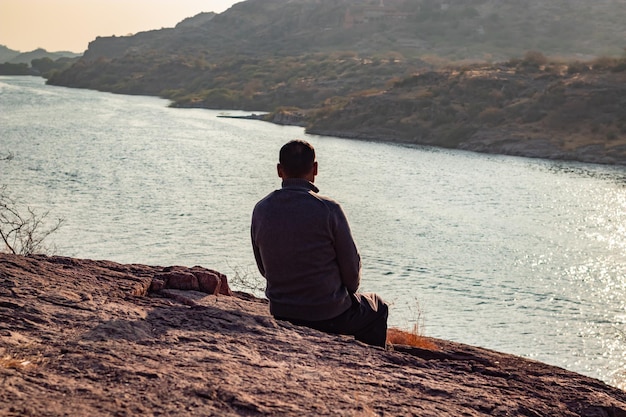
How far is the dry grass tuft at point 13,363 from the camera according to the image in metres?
3.84

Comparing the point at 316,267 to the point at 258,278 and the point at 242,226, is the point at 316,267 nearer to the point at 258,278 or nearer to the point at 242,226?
the point at 258,278

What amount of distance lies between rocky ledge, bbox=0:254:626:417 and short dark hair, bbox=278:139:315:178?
1.05 meters

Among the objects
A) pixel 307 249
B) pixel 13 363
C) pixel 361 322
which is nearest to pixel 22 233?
pixel 361 322

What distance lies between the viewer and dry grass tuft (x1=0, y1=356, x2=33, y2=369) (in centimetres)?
384

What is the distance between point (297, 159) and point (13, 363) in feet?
7.20

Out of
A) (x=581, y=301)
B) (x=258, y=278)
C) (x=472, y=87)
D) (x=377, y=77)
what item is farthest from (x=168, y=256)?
(x=377, y=77)

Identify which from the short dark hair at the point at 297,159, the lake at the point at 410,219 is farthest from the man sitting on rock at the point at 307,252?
the lake at the point at 410,219

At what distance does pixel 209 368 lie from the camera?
4180mm

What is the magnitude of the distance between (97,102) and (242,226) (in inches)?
2248

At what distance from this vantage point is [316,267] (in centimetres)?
504

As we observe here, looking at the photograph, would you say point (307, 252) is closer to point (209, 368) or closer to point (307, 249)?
point (307, 249)

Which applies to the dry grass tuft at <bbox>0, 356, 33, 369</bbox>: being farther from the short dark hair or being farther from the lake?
the lake

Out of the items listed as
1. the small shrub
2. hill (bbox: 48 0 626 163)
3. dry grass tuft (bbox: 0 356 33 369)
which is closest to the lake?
the small shrub

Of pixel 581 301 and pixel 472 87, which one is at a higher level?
pixel 472 87
